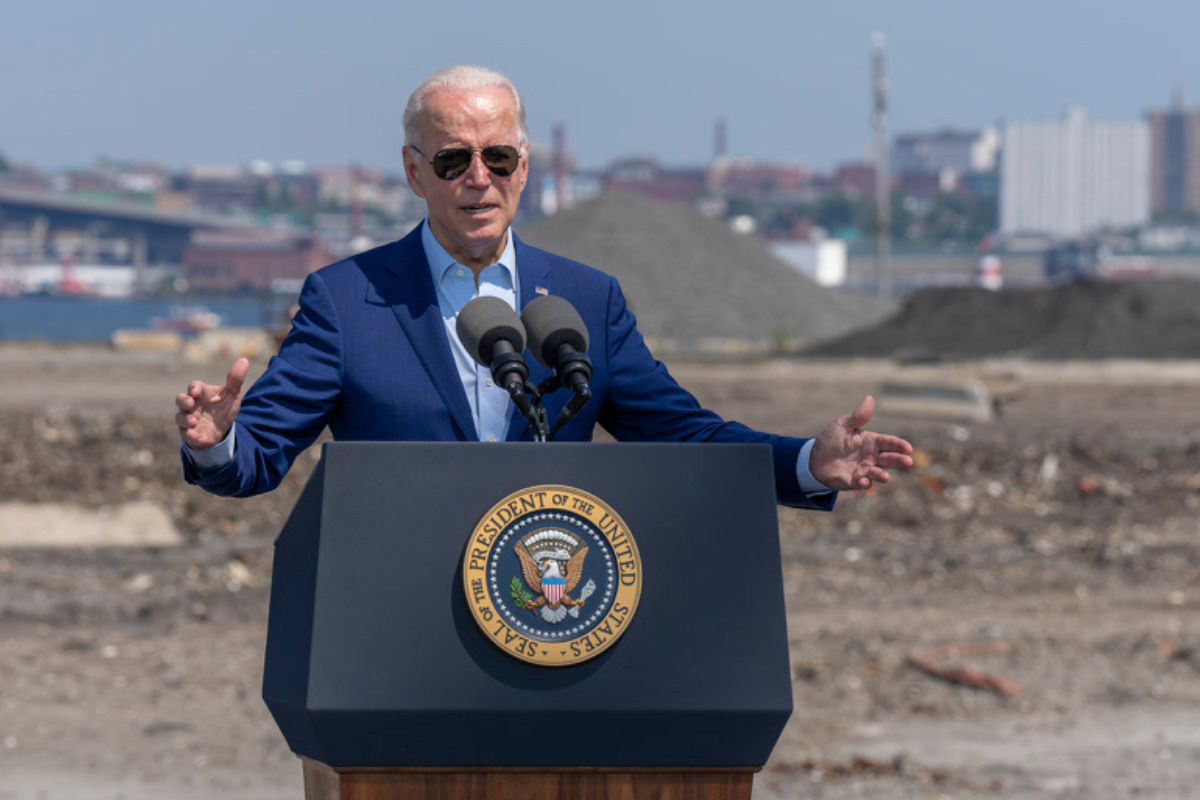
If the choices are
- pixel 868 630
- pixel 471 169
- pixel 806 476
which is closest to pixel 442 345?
pixel 471 169

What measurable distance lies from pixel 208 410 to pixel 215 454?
3.3 inches


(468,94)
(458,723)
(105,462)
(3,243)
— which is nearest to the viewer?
(458,723)

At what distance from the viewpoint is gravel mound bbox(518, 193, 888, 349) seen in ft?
152

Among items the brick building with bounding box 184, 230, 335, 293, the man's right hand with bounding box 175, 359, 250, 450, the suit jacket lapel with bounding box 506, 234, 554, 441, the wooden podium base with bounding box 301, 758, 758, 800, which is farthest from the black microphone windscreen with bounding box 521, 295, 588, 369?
the brick building with bounding box 184, 230, 335, 293

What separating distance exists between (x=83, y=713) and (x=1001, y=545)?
712cm

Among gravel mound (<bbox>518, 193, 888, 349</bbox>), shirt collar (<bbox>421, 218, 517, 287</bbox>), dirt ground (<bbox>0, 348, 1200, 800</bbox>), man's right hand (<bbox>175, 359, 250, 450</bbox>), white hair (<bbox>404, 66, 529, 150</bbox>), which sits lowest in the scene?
gravel mound (<bbox>518, 193, 888, 349</bbox>)

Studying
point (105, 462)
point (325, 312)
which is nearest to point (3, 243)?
point (105, 462)

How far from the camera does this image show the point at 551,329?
8.86 feet

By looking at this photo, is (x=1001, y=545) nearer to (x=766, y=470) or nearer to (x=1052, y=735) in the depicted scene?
(x=1052, y=735)

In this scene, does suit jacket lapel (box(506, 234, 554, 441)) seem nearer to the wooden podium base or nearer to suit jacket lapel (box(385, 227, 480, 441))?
suit jacket lapel (box(385, 227, 480, 441))

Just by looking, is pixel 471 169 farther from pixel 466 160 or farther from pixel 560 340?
pixel 560 340

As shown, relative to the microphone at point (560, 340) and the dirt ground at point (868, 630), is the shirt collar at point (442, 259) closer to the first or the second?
the microphone at point (560, 340)

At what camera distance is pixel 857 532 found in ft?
43.4

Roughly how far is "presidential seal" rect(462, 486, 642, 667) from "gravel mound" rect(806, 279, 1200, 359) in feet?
106
